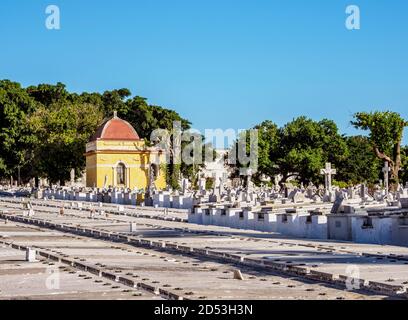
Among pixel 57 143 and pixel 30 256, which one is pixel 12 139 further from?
pixel 30 256

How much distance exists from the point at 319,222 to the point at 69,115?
226 ft

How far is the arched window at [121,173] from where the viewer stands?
84.7 m

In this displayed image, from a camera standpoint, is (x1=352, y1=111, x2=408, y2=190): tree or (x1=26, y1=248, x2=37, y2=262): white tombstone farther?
(x1=352, y1=111, x2=408, y2=190): tree

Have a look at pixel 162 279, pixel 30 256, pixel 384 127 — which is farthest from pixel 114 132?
pixel 162 279

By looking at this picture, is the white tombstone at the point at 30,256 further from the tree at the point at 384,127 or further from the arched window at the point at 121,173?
the arched window at the point at 121,173

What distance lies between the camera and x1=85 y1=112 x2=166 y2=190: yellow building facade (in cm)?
8325

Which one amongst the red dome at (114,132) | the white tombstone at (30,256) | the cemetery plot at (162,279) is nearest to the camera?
the cemetery plot at (162,279)

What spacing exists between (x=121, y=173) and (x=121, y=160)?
1.39 metres

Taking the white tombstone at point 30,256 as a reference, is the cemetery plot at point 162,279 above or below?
below

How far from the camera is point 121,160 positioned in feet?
277

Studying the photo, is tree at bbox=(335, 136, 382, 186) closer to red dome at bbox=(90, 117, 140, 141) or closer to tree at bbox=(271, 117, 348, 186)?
tree at bbox=(271, 117, 348, 186)

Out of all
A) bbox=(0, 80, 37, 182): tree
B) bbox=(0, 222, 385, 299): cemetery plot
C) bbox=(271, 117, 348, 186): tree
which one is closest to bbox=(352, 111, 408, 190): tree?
bbox=(271, 117, 348, 186): tree

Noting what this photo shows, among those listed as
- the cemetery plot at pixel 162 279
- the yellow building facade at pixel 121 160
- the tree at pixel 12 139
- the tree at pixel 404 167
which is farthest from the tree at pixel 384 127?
the cemetery plot at pixel 162 279
